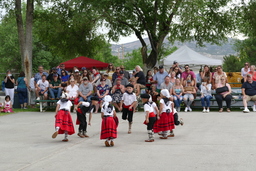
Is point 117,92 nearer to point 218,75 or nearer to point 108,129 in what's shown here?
point 218,75

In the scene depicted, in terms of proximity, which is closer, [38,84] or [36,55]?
[38,84]

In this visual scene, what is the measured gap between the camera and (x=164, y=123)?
40.3 feet

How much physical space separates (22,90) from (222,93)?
927 centimetres

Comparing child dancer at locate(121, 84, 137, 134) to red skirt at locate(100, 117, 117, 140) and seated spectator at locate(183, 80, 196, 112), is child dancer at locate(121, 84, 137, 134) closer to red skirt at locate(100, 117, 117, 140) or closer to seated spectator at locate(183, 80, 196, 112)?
red skirt at locate(100, 117, 117, 140)

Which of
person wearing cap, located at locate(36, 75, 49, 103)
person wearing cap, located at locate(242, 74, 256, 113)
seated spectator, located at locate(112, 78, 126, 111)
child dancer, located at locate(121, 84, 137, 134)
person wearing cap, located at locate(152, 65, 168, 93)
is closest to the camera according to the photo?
child dancer, located at locate(121, 84, 137, 134)

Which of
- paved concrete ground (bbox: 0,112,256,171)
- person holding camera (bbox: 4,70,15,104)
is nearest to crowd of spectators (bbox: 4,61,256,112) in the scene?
person holding camera (bbox: 4,70,15,104)

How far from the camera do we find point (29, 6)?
24641mm

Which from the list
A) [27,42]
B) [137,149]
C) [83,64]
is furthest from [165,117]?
[83,64]

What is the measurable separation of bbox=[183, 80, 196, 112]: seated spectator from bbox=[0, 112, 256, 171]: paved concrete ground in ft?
14.0

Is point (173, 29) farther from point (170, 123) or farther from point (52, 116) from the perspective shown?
point (170, 123)

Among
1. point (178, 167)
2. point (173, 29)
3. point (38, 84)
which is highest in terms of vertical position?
point (173, 29)

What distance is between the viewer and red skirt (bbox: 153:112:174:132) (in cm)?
1225

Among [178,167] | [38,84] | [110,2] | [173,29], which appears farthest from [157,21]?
[178,167]

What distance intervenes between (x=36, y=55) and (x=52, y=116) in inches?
2149
